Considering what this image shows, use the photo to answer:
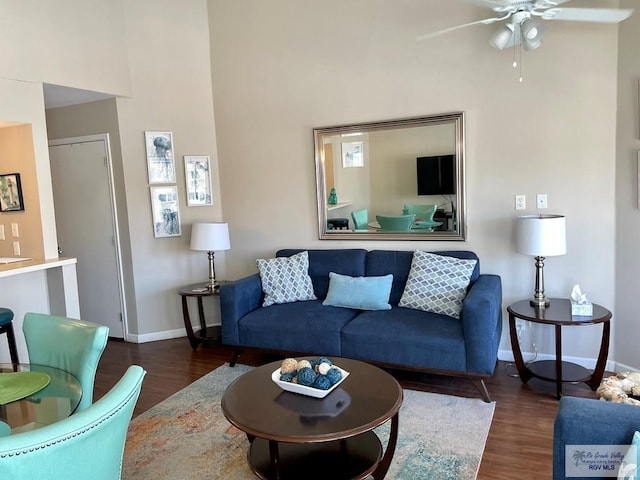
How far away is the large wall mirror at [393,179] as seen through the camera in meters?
3.88

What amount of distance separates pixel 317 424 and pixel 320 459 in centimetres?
33

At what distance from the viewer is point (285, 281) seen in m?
4.05

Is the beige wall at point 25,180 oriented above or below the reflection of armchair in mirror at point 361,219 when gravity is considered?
above

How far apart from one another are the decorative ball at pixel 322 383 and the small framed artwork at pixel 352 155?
7.86ft

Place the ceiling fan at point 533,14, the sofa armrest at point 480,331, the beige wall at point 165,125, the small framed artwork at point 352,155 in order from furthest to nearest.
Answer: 1. the beige wall at point 165,125
2. the small framed artwork at point 352,155
3. the sofa armrest at point 480,331
4. the ceiling fan at point 533,14

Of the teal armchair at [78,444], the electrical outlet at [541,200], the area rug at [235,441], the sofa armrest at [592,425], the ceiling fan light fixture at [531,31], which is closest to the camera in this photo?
the teal armchair at [78,444]

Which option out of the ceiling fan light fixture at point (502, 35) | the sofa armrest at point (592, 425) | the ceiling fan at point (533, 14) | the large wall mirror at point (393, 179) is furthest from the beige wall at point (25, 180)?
the sofa armrest at point (592, 425)

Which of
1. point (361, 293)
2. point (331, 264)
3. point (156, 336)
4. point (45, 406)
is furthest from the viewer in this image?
point (156, 336)

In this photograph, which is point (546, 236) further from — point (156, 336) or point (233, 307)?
point (156, 336)

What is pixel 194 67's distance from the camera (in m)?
4.68

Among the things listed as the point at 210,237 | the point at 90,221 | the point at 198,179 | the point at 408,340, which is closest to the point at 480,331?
the point at 408,340

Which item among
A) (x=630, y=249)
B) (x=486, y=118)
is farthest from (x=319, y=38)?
(x=630, y=249)

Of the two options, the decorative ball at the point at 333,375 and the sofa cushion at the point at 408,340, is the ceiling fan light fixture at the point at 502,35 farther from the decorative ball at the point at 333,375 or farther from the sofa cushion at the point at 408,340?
the decorative ball at the point at 333,375

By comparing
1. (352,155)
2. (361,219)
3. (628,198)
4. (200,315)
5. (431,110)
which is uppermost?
(431,110)
